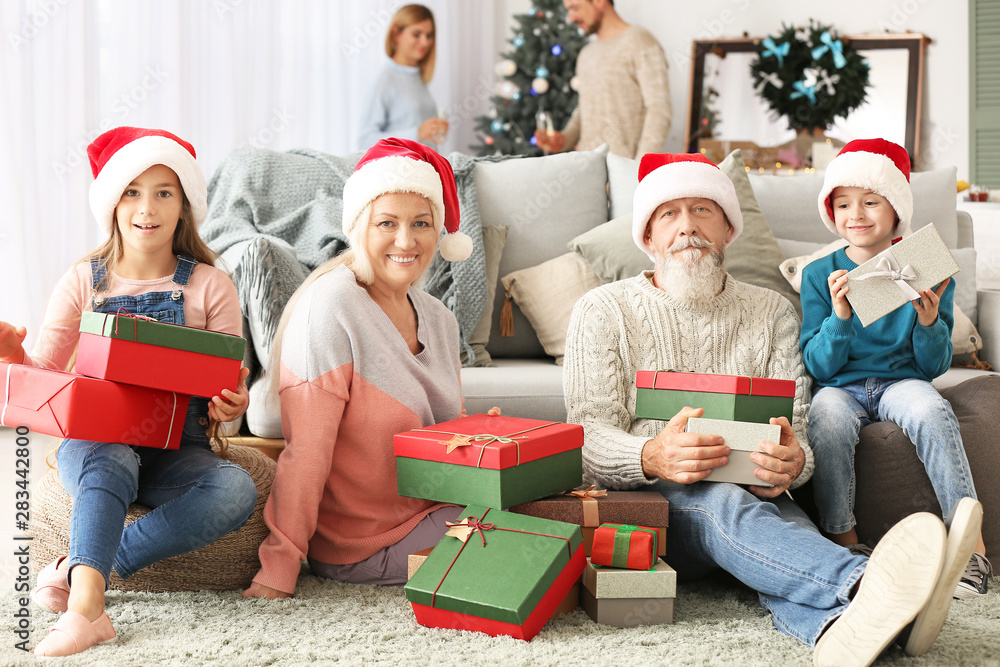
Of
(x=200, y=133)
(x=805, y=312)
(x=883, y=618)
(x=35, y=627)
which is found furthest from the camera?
(x=200, y=133)

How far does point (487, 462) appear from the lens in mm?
1558

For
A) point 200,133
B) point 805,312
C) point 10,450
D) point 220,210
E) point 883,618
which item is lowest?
point 10,450

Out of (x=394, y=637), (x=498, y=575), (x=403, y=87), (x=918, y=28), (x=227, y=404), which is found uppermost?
(x=918, y=28)

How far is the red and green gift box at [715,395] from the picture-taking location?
64.9 inches

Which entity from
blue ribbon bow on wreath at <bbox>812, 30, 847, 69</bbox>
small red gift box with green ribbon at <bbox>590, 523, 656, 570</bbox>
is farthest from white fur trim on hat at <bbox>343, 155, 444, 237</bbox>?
blue ribbon bow on wreath at <bbox>812, 30, 847, 69</bbox>

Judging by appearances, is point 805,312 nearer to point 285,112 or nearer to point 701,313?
point 701,313

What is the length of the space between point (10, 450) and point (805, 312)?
2936 millimetres

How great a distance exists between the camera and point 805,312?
202cm

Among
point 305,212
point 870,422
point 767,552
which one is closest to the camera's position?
point 767,552

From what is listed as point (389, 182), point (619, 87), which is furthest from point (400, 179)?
point (619, 87)

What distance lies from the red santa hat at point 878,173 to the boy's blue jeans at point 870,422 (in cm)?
42

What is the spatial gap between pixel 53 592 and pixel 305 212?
1394 mm

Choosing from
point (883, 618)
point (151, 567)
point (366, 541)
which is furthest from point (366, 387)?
point (883, 618)

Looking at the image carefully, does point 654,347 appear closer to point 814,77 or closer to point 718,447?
point 718,447
